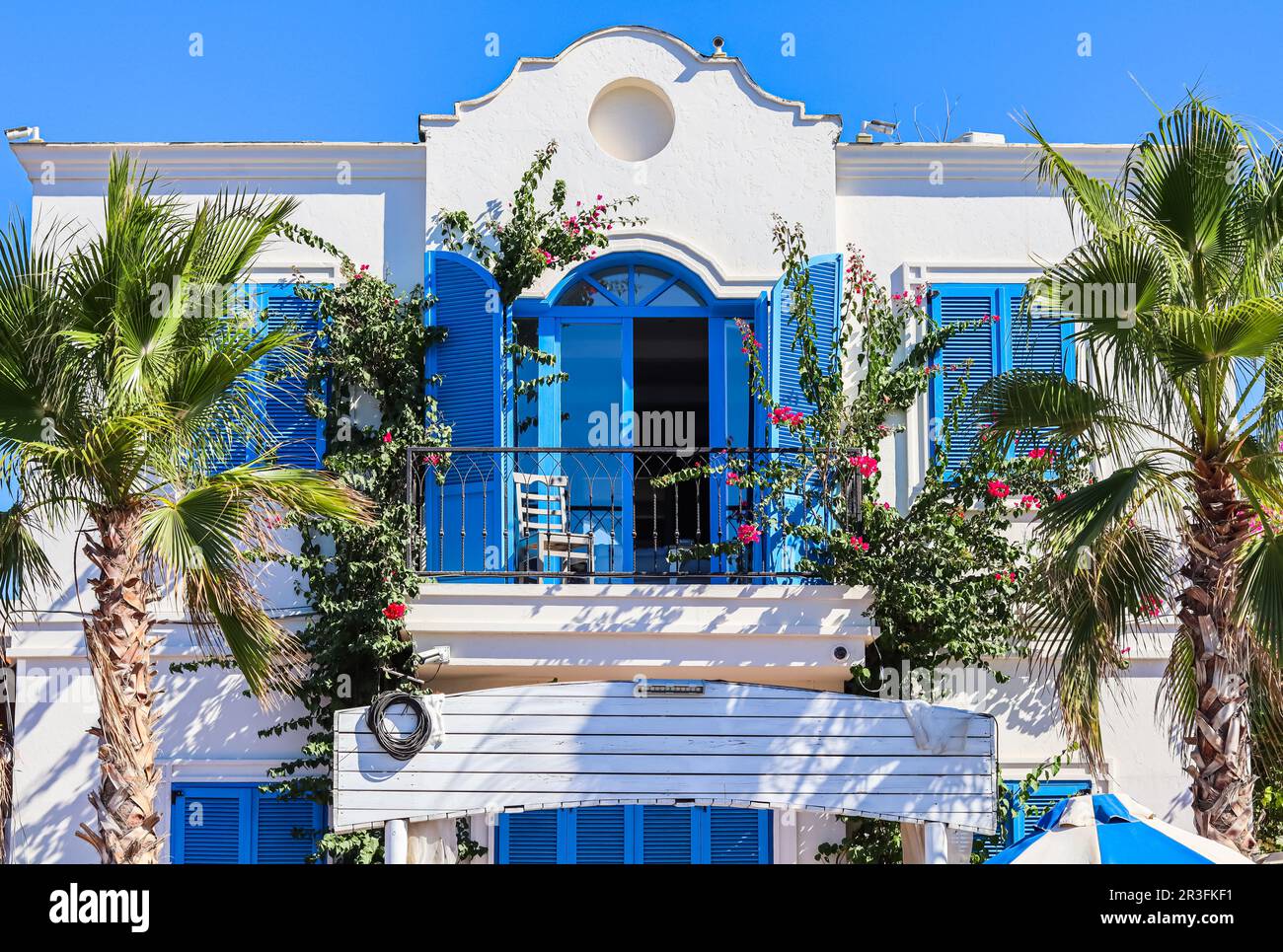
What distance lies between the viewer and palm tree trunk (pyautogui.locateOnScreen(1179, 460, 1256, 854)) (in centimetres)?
861

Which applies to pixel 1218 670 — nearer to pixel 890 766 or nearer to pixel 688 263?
pixel 890 766

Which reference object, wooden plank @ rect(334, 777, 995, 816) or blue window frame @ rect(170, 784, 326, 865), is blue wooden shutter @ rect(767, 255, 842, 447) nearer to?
wooden plank @ rect(334, 777, 995, 816)

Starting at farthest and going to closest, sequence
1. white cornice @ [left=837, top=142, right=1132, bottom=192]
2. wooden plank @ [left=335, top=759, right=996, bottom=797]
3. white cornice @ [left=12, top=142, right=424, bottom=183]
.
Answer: white cornice @ [left=837, top=142, right=1132, bottom=192]
white cornice @ [left=12, top=142, right=424, bottom=183]
wooden plank @ [left=335, top=759, right=996, bottom=797]

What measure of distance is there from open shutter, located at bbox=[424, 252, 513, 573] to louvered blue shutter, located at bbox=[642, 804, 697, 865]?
2.30 metres

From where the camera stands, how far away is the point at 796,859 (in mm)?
11344

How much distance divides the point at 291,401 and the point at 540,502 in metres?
2.21

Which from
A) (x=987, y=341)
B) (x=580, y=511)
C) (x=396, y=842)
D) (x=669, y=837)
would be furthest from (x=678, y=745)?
(x=987, y=341)

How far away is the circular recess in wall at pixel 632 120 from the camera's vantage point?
12.3 m

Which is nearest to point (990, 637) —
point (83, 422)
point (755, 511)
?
point (755, 511)

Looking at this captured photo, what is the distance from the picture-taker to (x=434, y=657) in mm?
10516

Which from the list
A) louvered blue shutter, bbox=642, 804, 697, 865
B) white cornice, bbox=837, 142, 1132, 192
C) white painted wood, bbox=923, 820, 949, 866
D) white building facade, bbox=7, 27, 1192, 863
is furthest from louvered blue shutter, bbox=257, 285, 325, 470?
white painted wood, bbox=923, 820, 949, 866

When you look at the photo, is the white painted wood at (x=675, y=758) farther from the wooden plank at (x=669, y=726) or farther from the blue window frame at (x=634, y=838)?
the blue window frame at (x=634, y=838)

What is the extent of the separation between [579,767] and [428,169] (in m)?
5.29

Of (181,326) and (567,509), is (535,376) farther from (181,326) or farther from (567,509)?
(181,326)
